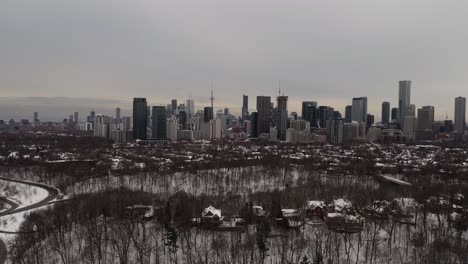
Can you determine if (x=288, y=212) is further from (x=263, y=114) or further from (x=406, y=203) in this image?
(x=263, y=114)

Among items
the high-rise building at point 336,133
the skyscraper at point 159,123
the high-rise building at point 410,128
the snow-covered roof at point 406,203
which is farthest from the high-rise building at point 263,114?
the snow-covered roof at point 406,203

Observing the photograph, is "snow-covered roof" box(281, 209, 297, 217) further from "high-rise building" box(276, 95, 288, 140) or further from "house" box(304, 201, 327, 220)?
"high-rise building" box(276, 95, 288, 140)

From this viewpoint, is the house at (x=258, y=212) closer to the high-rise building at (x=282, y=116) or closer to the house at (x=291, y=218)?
the house at (x=291, y=218)

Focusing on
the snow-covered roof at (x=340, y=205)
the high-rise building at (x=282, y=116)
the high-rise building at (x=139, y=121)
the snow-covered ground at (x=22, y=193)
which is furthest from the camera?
the high-rise building at (x=282, y=116)

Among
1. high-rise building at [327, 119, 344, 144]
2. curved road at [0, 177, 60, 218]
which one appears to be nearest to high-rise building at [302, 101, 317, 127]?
high-rise building at [327, 119, 344, 144]

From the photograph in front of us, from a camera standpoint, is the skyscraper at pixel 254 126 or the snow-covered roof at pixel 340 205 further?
the skyscraper at pixel 254 126

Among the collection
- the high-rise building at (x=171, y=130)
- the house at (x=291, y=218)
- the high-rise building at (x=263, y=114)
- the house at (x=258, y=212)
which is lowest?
the house at (x=291, y=218)

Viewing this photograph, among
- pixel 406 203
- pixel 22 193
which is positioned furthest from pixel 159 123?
pixel 406 203
